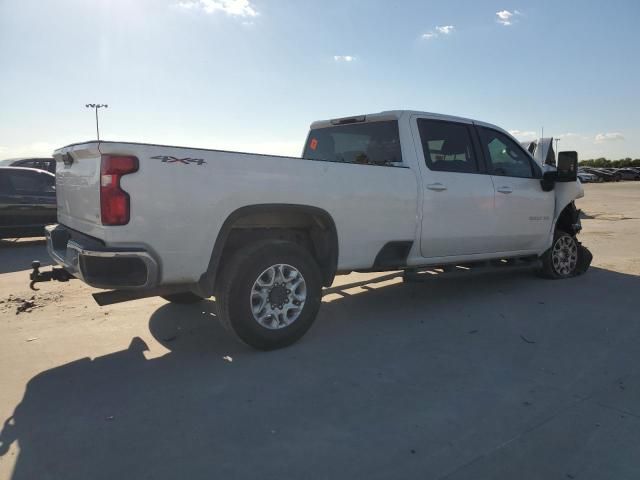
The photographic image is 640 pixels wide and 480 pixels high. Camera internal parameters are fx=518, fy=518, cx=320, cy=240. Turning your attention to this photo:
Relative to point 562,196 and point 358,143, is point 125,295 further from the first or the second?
point 562,196

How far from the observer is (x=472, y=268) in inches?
228

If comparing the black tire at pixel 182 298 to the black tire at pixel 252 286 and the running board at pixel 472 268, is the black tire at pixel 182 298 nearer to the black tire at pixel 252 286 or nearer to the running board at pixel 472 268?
the black tire at pixel 252 286

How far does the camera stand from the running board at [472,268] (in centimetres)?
515

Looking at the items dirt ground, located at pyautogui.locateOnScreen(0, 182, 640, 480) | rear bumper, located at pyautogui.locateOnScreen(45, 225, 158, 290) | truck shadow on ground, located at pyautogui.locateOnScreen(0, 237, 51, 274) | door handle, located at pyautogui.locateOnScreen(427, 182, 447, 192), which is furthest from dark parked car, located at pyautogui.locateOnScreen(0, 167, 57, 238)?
door handle, located at pyautogui.locateOnScreen(427, 182, 447, 192)

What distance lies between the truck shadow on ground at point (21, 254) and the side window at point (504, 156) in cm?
648

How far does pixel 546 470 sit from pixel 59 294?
17.7ft

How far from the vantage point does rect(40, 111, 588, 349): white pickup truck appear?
136 inches

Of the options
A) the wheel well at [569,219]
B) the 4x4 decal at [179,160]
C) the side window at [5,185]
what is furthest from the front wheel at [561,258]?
the side window at [5,185]

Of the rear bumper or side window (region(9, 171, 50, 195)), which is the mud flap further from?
side window (region(9, 171, 50, 195))

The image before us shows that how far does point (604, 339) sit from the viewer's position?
4414mm

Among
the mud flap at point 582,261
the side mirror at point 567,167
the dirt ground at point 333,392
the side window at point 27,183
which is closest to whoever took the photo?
the dirt ground at point 333,392

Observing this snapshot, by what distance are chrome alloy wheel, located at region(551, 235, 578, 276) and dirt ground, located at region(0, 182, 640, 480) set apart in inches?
46.1

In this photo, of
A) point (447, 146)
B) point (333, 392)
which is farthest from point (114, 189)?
point (447, 146)

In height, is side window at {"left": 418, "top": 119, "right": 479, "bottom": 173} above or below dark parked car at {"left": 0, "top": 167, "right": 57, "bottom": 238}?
above
